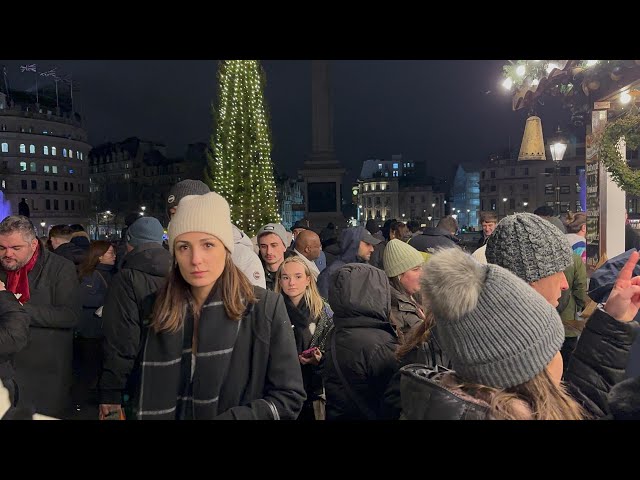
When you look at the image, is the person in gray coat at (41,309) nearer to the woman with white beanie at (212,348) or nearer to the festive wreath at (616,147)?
the woman with white beanie at (212,348)

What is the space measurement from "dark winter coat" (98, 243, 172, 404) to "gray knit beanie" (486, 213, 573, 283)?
2.04 metres

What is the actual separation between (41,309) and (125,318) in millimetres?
973

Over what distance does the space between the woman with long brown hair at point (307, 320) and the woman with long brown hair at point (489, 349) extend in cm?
247

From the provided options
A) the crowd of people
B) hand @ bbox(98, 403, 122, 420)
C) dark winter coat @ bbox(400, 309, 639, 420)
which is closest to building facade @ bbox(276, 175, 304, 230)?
the crowd of people

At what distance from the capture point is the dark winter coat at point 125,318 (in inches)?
134

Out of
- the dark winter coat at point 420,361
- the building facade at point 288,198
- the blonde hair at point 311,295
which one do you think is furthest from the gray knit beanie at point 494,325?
the building facade at point 288,198

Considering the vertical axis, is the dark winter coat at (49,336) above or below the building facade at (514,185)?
below

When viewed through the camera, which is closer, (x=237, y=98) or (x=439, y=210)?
(x=237, y=98)

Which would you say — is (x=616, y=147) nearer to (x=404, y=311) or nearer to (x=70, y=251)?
(x=404, y=311)

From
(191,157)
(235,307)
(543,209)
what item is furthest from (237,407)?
(191,157)

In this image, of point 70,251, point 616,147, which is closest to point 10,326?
point 70,251
